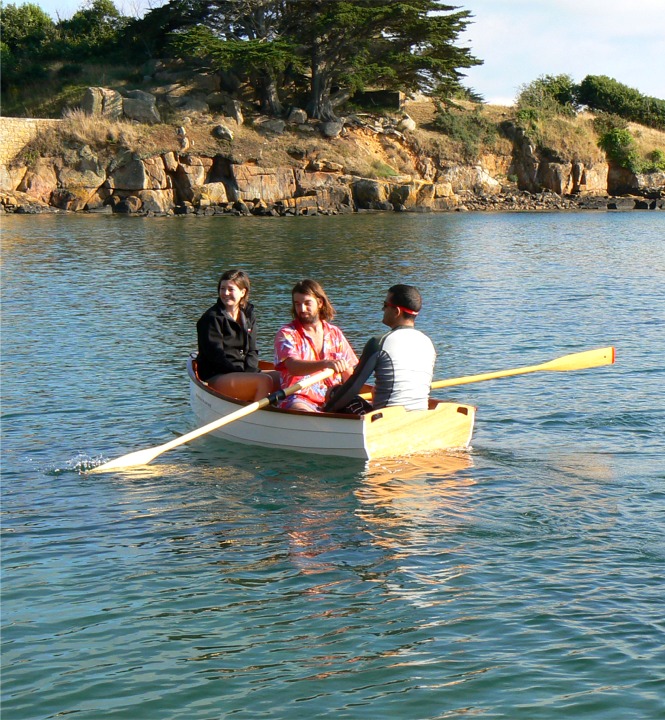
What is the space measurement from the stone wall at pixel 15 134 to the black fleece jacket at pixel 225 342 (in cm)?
3907

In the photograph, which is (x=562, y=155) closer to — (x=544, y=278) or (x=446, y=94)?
(x=446, y=94)

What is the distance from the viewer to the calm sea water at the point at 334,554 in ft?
16.8

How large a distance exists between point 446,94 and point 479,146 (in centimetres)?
530

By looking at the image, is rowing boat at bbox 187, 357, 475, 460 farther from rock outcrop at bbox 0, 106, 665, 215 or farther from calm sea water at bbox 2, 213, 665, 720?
rock outcrop at bbox 0, 106, 665, 215

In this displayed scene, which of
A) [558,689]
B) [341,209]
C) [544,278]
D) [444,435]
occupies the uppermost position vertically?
[341,209]

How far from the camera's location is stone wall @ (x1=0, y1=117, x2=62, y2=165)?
45.5 metres

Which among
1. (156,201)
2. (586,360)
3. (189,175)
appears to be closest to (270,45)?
(189,175)

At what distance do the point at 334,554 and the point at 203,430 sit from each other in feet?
8.26

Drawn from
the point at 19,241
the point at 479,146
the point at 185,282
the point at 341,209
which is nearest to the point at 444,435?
the point at 185,282

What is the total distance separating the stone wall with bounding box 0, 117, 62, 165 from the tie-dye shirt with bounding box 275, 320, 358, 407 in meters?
40.2

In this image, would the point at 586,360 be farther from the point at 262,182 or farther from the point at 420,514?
the point at 262,182

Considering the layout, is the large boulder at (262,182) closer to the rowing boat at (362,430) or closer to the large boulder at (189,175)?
the large boulder at (189,175)

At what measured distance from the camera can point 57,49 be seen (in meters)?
55.1

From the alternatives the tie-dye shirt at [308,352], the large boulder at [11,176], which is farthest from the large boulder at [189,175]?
the tie-dye shirt at [308,352]
